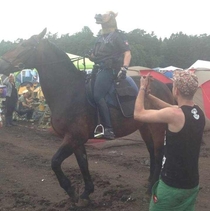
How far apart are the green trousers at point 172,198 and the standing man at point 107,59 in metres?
2.70

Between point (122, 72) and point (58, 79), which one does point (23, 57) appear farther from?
point (122, 72)

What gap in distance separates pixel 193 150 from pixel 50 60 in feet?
11.6

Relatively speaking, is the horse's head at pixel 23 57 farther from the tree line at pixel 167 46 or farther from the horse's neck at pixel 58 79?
the tree line at pixel 167 46

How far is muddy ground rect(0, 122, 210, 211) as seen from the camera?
237 inches

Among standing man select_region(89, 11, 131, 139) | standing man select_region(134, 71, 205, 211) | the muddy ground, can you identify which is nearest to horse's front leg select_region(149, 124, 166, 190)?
the muddy ground

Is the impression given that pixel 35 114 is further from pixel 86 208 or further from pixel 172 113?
pixel 172 113

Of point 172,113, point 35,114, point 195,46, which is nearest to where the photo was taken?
point 172,113

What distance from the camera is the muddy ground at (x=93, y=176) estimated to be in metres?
6.03

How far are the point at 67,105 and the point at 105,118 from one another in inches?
26.2

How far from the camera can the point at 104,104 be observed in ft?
20.4

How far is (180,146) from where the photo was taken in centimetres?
346

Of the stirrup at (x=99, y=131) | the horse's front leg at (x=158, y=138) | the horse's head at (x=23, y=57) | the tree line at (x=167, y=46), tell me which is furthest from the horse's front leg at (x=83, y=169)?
the tree line at (x=167, y=46)

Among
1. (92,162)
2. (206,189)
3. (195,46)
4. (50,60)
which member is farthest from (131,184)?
(195,46)

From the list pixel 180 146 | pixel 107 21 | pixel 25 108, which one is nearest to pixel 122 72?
pixel 107 21
